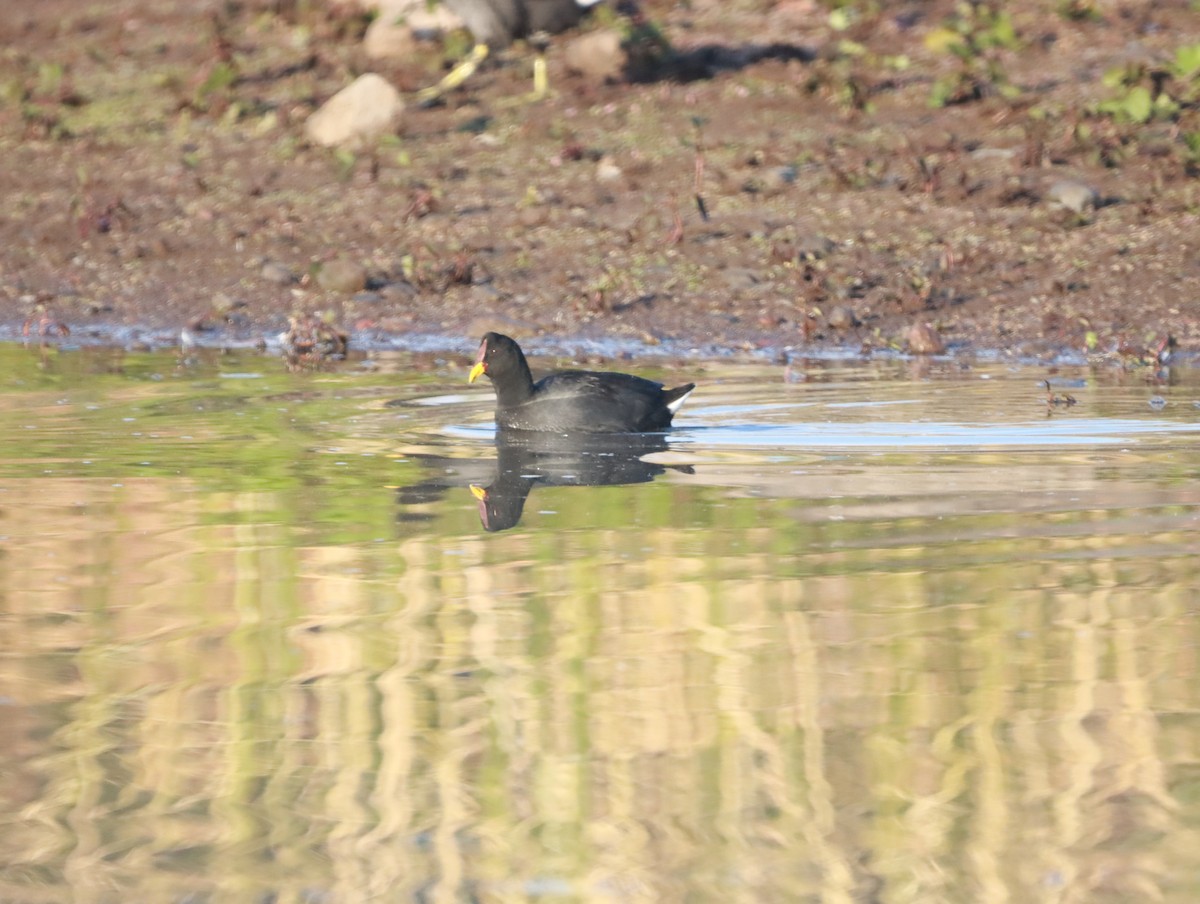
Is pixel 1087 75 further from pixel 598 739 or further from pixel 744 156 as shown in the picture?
pixel 598 739

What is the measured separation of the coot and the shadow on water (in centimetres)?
6

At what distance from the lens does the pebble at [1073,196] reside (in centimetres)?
1509

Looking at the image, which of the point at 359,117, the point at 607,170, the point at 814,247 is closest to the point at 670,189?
the point at 607,170

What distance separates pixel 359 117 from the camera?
57.5 ft

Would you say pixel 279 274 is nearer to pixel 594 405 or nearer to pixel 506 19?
pixel 506 19

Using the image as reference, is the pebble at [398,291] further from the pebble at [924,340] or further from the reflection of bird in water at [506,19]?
the reflection of bird in water at [506,19]

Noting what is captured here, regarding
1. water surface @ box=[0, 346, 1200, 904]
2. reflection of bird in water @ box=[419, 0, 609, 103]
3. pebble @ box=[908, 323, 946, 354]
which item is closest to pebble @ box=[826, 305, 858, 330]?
pebble @ box=[908, 323, 946, 354]

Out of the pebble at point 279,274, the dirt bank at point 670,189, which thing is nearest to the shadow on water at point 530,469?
the dirt bank at point 670,189

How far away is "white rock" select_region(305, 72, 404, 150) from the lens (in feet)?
57.4

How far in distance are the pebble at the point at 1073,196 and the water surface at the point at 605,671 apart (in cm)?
611

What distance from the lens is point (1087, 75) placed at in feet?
57.2

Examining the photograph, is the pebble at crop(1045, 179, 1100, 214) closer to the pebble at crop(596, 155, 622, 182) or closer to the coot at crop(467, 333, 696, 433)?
the pebble at crop(596, 155, 622, 182)

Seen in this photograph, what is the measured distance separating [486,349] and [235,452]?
1.69m

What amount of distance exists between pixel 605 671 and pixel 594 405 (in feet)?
15.8
